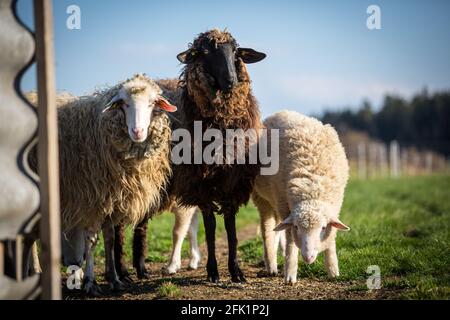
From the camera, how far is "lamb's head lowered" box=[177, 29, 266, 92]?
614 centimetres

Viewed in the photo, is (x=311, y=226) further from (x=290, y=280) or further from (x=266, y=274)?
(x=266, y=274)

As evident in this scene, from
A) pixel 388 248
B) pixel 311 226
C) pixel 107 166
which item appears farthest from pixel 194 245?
pixel 388 248

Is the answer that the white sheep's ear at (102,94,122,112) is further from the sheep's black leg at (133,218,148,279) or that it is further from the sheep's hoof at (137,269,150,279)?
the sheep's hoof at (137,269,150,279)

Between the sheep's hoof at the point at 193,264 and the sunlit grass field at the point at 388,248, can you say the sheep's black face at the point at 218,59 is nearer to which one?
the sunlit grass field at the point at 388,248

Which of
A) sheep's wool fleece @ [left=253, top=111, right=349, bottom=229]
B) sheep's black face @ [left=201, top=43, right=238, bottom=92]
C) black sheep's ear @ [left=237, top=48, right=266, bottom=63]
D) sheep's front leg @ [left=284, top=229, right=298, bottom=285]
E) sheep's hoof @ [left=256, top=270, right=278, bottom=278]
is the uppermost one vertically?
black sheep's ear @ [left=237, top=48, right=266, bottom=63]

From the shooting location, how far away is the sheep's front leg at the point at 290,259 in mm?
6035

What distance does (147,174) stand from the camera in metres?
6.05

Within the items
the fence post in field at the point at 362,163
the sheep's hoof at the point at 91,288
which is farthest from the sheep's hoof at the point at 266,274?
the fence post in field at the point at 362,163

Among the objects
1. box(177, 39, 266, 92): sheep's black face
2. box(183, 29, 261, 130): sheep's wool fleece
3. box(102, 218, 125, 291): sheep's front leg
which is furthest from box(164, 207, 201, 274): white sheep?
box(177, 39, 266, 92): sheep's black face

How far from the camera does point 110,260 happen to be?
5980mm

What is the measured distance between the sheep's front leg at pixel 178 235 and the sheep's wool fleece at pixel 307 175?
3.58 ft

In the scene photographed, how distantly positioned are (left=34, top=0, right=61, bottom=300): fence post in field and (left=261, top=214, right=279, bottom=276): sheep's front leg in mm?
3538

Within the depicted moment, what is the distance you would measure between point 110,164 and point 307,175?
89.5 inches
